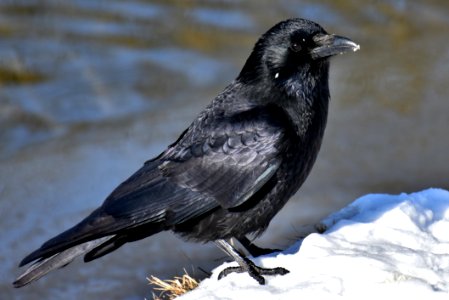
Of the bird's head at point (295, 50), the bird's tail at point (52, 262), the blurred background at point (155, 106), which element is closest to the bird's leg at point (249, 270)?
the bird's tail at point (52, 262)

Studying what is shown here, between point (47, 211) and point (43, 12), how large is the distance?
14.2ft

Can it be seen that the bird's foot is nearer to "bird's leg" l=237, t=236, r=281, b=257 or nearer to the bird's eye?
"bird's leg" l=237, t=236, r=281, b=257

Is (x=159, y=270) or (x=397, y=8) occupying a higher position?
(x=397, y=8)

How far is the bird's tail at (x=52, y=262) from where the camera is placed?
460cm

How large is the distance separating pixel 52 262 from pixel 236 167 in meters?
1.12

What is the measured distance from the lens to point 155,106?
29.3 ft

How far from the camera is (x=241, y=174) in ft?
15.7

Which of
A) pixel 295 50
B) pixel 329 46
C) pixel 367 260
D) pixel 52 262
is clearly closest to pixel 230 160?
pixel 295 50

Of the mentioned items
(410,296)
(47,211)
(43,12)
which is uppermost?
(43,12)

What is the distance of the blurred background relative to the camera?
6645mm

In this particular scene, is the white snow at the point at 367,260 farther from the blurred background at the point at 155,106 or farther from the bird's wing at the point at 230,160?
the blurred background at the point at 155,106

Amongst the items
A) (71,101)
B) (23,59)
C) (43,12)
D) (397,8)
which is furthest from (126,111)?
(397,8)

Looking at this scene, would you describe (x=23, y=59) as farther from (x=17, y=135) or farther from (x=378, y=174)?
(x=378, y=174)

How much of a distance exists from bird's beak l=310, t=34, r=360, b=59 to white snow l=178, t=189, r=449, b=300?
98 cm
